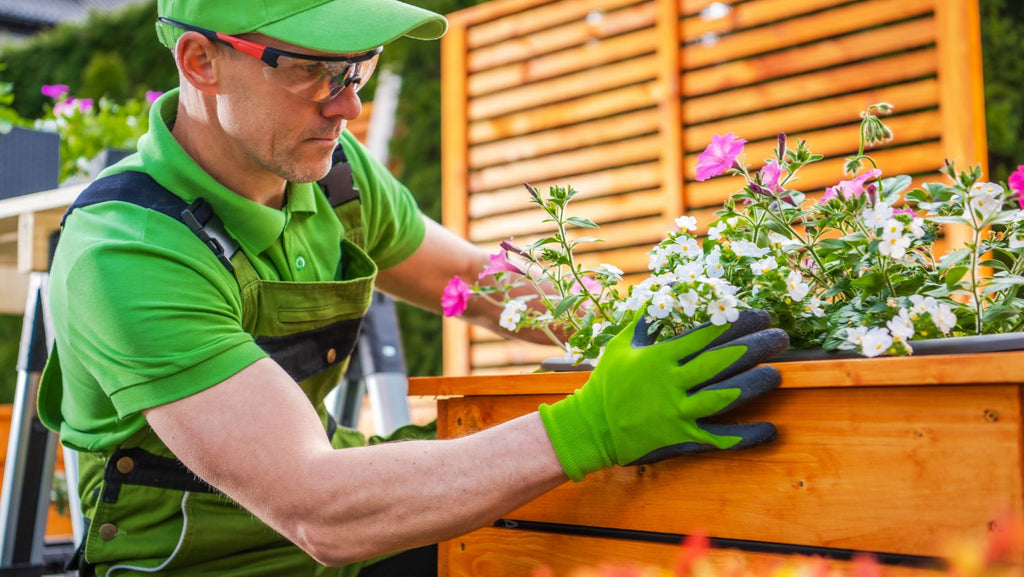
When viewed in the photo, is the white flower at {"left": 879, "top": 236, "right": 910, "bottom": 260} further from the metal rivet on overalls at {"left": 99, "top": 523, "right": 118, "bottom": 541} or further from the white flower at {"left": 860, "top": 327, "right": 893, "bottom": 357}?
the metal rivet on overalls at {"left": 99, "top": 523, "right": 118, "bottom": 541}

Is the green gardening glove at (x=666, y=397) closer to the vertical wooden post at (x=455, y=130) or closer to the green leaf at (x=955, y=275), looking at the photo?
the green leaf at (x=955, y=275)

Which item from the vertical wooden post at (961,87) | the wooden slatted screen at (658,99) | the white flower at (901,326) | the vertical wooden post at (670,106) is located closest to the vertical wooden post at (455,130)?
the wooden slatted screen at (658,99)

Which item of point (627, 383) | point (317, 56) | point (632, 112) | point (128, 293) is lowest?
point (627, 383)

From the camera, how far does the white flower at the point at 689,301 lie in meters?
1.06

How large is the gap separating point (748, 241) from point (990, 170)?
3047mm

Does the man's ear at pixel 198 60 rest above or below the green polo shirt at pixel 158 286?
above

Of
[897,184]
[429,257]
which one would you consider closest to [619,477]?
[897,184]

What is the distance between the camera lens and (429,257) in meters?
1.96

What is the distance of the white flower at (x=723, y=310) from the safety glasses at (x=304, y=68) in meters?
0.64

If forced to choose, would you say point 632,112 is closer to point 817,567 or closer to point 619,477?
point 619,477

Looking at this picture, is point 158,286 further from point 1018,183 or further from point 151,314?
point 1018,183

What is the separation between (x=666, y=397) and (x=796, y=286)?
0.62 feet

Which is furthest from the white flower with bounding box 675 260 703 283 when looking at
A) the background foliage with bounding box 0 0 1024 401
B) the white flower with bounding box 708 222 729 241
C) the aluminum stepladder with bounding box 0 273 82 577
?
the background foliage with bounding box 0 0 1024 401

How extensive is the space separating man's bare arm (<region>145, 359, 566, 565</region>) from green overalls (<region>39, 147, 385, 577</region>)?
0.26 m
